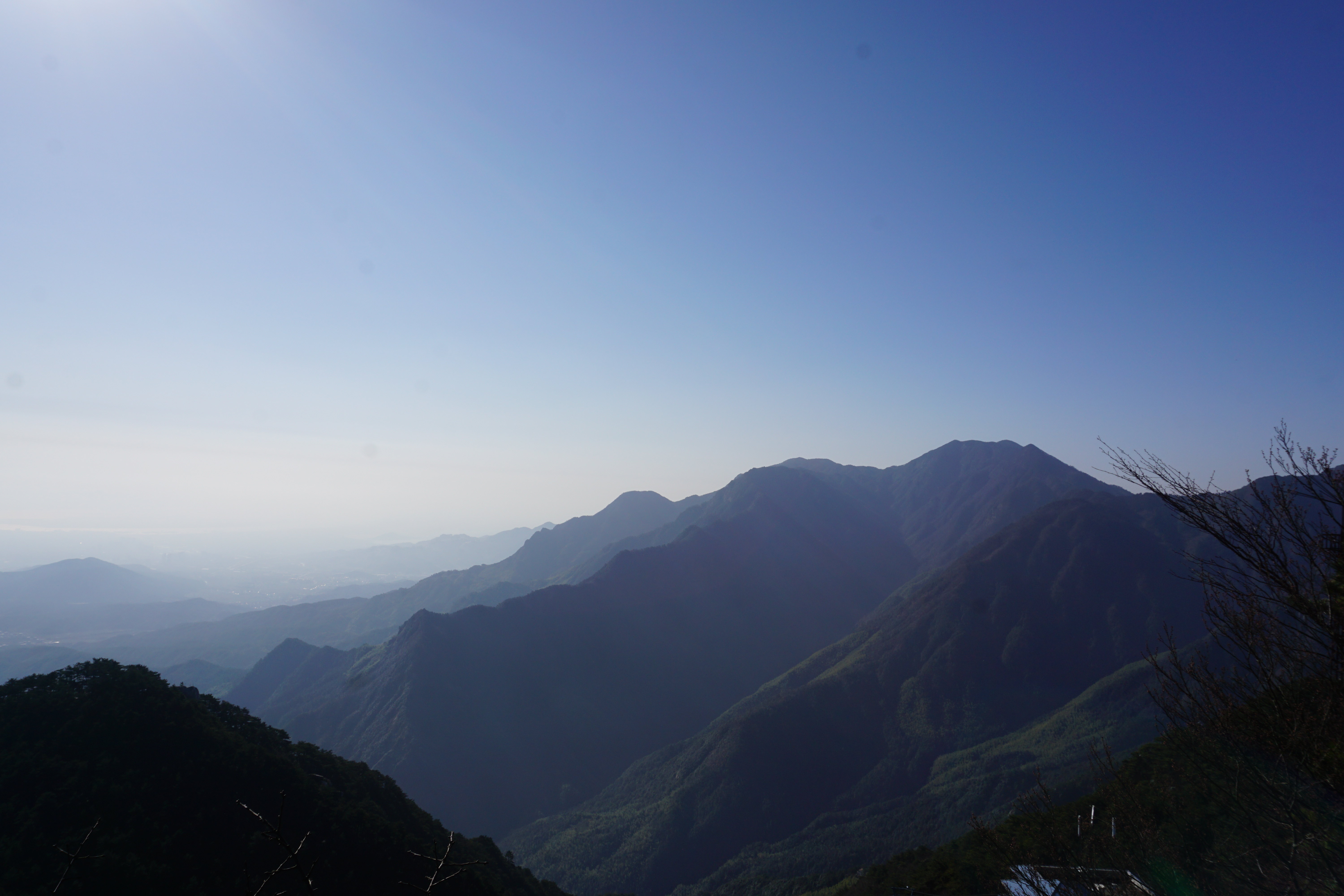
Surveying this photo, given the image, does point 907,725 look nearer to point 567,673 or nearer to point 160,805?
point 567,673

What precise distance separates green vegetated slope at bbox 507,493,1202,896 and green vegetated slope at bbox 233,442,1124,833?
41.6 ft

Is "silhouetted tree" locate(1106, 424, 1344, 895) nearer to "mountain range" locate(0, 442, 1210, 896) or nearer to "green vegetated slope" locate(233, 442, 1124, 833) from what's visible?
"mountain range" locate(0, 442, 1210, 896)

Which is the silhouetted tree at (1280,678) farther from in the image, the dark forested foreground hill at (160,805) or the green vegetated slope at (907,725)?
the green vegetated slope at (907,725)

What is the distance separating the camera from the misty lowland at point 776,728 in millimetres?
11781

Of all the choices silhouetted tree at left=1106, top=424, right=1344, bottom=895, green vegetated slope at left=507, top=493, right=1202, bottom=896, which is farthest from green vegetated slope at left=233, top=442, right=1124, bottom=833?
silhouetted tree at left=1106, top=424, right=1344, bottom=895

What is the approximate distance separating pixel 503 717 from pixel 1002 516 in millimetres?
156035

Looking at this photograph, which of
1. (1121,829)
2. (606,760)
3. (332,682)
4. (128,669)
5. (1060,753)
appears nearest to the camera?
(1121,829)

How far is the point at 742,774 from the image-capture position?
3376 inches

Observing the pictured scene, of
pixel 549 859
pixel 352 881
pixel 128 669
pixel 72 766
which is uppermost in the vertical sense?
pixel 128 669

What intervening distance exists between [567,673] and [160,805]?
3940 inches

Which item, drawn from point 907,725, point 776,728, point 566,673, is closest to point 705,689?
point 566,673

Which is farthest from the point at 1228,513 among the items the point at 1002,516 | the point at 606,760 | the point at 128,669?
the point at 1002,516

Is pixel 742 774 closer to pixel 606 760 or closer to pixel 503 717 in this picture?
pixel 606 760

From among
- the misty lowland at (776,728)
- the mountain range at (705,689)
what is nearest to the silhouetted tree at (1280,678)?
the misty lowland at (776,728)
